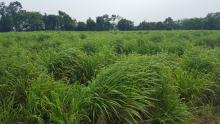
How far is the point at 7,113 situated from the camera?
3.92 m

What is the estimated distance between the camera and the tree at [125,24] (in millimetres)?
50037

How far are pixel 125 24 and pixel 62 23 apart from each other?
31.6ft

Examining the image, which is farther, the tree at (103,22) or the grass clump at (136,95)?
the tree at (103,22)

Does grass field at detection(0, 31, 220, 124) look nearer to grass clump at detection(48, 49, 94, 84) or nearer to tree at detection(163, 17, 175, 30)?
grass clump at detection(48, 49, 94, 84)

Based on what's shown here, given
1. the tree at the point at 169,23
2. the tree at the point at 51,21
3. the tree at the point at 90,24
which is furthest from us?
the tree at the point at 169,23

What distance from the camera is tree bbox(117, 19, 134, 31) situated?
50037mm

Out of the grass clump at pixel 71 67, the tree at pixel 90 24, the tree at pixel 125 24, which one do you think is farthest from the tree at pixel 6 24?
the grass clump at pixel 71 67

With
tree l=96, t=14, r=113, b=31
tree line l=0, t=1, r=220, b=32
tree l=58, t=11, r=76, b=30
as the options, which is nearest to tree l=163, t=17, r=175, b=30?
tree line l=0, t=1, r=220, b=32

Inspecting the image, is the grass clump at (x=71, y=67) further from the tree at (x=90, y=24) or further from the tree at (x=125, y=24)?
the tree at (x=125, y=24)

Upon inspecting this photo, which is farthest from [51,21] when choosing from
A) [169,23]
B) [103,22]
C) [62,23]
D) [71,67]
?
[71,67]

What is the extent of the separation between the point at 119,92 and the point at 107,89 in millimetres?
141

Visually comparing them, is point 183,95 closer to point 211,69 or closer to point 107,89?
point 211,69

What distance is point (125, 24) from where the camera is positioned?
165 ft

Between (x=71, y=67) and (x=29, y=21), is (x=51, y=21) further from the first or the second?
(x=71, y=67)
